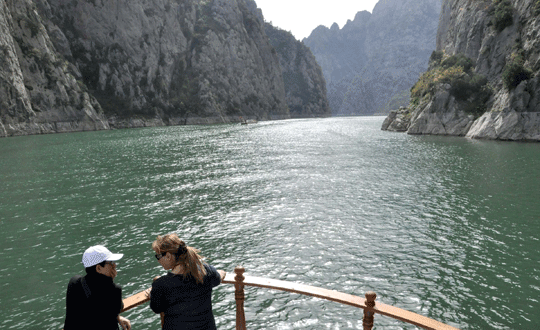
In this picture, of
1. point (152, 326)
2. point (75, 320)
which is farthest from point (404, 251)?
point (75, 320)

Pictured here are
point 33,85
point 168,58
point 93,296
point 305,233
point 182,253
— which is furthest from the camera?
point 168,58

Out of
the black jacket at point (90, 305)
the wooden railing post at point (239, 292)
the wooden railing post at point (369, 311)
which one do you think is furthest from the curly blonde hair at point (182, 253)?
the wooden railing post at point (369, 311)

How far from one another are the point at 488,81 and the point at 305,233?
67830 mm

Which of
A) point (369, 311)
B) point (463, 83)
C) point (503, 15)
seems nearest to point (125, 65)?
point (463, 83)

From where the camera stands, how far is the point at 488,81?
64.6m

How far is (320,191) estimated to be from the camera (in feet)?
86.3

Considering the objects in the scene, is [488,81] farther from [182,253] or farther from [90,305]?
[90,305]

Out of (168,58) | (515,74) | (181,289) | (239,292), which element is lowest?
(239,292)

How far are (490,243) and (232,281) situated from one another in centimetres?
1535

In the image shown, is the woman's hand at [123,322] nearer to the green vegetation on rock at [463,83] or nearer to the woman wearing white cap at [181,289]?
the woman wearing white cap at [181,289]

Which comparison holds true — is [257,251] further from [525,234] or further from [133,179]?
[133,179]

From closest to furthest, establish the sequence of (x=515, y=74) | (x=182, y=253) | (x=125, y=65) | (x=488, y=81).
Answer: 1. (x=182, y=253)
2. (x=515, y=74)
3. (x=488, y=81)
4. (x=125, y=65)

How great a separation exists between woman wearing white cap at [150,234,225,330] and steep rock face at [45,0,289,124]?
427 feet

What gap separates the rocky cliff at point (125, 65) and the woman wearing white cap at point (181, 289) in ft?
317
